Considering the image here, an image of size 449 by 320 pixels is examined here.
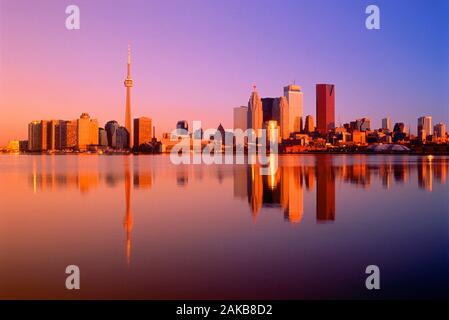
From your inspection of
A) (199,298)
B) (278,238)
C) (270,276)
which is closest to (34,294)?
(199,298)

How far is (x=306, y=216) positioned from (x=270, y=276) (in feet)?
33.0

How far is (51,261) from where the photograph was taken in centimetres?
1295

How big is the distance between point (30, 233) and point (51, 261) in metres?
5.07

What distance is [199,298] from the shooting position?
9836 millimetres

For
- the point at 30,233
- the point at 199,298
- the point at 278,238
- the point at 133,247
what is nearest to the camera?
the point at 199,298

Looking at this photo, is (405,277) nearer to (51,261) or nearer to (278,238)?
(278,238)

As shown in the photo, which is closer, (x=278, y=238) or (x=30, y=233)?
(x=278, y=238)
